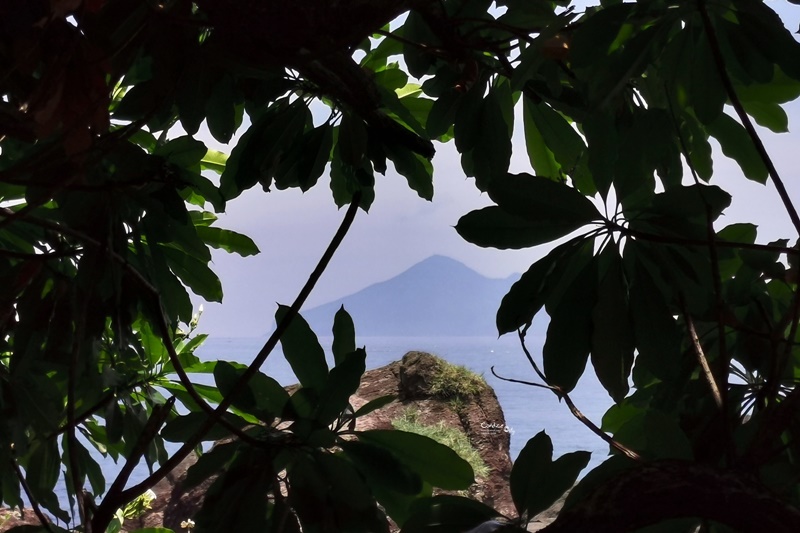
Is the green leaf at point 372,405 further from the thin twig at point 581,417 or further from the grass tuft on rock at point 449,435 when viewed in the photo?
the grass tuft on rock at point 449,435

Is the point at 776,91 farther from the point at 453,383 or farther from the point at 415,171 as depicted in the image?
the point at 453,383

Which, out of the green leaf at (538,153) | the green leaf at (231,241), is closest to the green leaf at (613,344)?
the green leaf at (538,153)

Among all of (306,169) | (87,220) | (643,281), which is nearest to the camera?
(643,281)

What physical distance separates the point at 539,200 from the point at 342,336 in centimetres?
23

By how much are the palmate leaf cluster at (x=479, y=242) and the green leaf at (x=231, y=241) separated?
35 cm

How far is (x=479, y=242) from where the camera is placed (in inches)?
25.6

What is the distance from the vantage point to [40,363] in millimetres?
904

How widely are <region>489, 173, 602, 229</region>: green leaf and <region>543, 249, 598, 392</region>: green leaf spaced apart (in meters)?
0.07

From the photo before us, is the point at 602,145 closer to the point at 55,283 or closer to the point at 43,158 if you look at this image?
the point at 43,158

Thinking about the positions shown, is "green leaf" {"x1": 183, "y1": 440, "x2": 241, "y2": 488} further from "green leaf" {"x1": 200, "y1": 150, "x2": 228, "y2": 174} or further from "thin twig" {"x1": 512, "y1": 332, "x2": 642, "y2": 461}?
"green leaf" {"x1": 200, "y1": 150, "x2": 228, "y2": 174}

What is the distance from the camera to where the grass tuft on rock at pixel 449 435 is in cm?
416

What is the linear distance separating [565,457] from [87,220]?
64 cm

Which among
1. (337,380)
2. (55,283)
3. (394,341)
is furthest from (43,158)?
(394,341)

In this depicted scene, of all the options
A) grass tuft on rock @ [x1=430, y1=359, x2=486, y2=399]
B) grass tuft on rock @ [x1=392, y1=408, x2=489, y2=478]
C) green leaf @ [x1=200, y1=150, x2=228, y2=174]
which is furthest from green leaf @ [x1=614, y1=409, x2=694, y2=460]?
grass tuft on rock @ [x1=430, y1=359, x2=486, y2=399]
